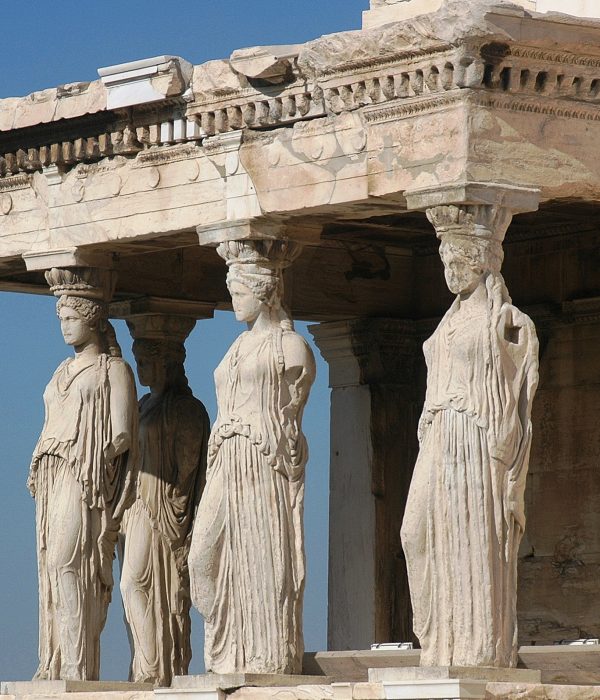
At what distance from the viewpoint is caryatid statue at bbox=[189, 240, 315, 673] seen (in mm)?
16828

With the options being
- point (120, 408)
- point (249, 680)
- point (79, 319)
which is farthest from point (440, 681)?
point (79, 319)

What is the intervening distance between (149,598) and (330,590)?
8.26ft

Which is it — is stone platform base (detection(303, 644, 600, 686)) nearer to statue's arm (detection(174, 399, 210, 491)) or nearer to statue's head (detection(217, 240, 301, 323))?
statue's head (detection(217, 240, 301, 323))

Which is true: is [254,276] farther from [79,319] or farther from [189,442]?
[189,442]

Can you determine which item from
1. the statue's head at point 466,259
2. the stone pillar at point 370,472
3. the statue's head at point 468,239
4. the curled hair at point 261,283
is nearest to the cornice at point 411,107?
the statue's head at point 468,239

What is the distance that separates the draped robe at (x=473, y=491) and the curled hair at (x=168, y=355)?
4525 mm

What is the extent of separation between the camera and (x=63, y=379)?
60.4 feet

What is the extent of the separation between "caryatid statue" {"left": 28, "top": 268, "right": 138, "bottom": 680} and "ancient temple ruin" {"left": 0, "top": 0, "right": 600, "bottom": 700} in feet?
1.29

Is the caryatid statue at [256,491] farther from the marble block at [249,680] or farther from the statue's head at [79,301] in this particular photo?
the statue's head at [79,301]

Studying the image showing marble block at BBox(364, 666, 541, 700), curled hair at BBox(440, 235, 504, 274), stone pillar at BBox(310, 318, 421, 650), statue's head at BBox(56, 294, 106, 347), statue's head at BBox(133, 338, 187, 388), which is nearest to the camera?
marble block at BBox(364, 666, 541, 700)

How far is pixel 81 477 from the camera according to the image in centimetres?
1820

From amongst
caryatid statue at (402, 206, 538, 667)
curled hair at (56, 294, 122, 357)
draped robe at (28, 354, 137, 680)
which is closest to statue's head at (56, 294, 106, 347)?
curled hair at (56, 294, 122, 357)

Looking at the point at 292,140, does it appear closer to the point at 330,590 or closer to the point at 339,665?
the point at 339,665

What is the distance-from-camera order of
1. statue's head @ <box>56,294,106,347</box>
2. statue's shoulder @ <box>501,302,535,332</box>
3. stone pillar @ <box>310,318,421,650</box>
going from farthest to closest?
1. stone pillar @ <box>310,318,421,650</box>
2. statue's head @ <box>56,294,106,347</box>
3. statue's shoulder @ <box>501,302,535,332</box>
